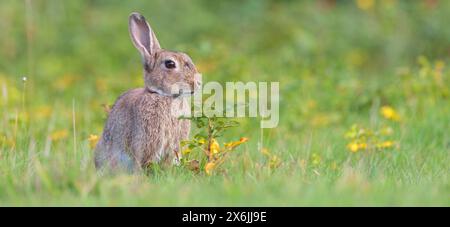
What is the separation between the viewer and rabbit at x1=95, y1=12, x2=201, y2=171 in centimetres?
605

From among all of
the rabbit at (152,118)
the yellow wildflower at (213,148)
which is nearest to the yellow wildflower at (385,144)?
the yellow wildflower at (213,148)

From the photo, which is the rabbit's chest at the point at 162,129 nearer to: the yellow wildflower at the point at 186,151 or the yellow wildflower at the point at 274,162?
the yellow wildflower at the point at 186,151

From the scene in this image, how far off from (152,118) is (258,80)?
2.95 metres

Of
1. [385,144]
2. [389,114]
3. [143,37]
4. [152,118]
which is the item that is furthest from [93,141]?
[389,114]

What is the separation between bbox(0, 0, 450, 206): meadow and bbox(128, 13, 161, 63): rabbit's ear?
2.31 ft

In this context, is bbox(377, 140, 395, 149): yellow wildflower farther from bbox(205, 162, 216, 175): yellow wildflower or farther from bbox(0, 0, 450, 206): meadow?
bbox(205, 162, 216, 175): yellow wildflower

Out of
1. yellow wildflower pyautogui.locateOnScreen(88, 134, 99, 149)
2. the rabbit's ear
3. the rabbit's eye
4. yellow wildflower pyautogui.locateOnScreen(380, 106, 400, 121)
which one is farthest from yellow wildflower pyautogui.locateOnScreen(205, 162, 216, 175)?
yellow wildflower pyautogui.locateOnScreen(380, 106, 400, 121)

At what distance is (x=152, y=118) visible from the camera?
609cm

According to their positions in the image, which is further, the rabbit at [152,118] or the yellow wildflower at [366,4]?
the yellow wildflower at [366,4]

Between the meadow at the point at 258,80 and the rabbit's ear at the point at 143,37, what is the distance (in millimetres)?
705

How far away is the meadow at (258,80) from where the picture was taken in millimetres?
5090

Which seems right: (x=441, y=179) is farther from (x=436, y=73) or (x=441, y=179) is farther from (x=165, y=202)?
(x=436, y=73)
